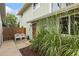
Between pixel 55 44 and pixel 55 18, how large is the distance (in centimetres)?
69

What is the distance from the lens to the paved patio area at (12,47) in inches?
187

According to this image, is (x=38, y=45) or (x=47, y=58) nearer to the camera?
(x=47, y=58)

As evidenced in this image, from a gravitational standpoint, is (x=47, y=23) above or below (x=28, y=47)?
above

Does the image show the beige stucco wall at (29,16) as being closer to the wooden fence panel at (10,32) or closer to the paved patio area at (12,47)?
the wooden fence panel at (10,32)

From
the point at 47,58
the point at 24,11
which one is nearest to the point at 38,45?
the point at 47,58

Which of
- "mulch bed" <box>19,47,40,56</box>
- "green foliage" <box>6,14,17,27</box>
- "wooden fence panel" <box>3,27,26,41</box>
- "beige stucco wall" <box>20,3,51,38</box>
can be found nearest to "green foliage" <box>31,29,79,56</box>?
"mulch bed" <box>19,47,40,56</box>

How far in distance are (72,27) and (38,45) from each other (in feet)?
3.37

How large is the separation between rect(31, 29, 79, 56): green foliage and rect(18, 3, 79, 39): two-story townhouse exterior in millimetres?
157

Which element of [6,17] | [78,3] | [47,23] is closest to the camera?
[78,3]

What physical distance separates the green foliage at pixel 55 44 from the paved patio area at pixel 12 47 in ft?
1.12

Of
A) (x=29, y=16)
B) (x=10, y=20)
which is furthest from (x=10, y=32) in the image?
(x=29, y=16)

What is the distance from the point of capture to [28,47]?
16.6ft

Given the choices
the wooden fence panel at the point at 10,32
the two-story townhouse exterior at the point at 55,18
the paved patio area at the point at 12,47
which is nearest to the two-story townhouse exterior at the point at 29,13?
the two-story townhouse exterior at the point at 55,18

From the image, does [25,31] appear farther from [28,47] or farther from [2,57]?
[2,57]
